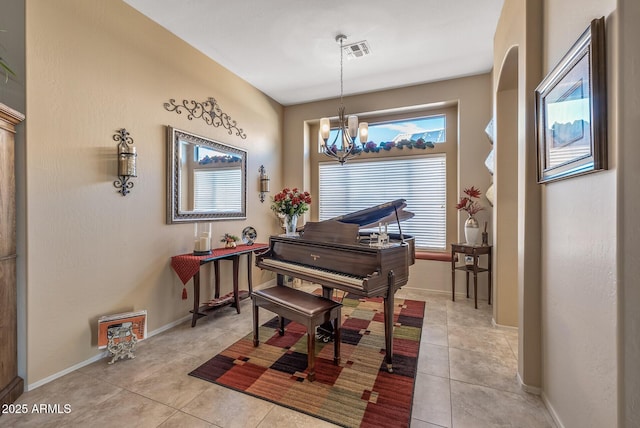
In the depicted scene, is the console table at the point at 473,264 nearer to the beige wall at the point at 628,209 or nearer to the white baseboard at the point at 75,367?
the beige wall at the point at 628,209

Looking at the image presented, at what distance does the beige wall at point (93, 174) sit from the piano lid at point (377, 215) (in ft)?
7.01

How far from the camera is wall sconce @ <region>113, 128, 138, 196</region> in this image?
2598mm

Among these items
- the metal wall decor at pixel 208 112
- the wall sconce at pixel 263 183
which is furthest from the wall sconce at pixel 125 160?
the wall sconce at pixel 263 183

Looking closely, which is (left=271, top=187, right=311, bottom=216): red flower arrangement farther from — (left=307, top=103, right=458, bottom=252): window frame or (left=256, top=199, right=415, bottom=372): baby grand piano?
(left=307, top=103, right=458, bottom=252): window frame

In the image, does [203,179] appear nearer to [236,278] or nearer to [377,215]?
[236,278]

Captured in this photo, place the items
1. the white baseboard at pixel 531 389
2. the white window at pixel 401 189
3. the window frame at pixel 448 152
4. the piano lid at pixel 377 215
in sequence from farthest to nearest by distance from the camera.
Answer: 1. the white window at pixel 401 189
2. the window frame at pixel 448 152
3. the piano lid at pixel 377 215
4. the white baseboard at pixel 531 389

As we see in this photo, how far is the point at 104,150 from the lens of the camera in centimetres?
253

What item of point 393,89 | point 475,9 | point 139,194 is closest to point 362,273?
point 139,194

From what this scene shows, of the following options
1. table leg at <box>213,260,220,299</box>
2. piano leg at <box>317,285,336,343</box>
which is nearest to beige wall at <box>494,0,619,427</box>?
piano leg at <box>317,285,336,343</box>

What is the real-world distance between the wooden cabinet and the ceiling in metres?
1.76

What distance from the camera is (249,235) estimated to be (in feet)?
13.8

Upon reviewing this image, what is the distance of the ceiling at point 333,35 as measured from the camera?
2.73 meters

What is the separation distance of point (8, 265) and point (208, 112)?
2.53 metres

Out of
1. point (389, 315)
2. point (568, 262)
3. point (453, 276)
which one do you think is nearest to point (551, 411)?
point (568, 262)
